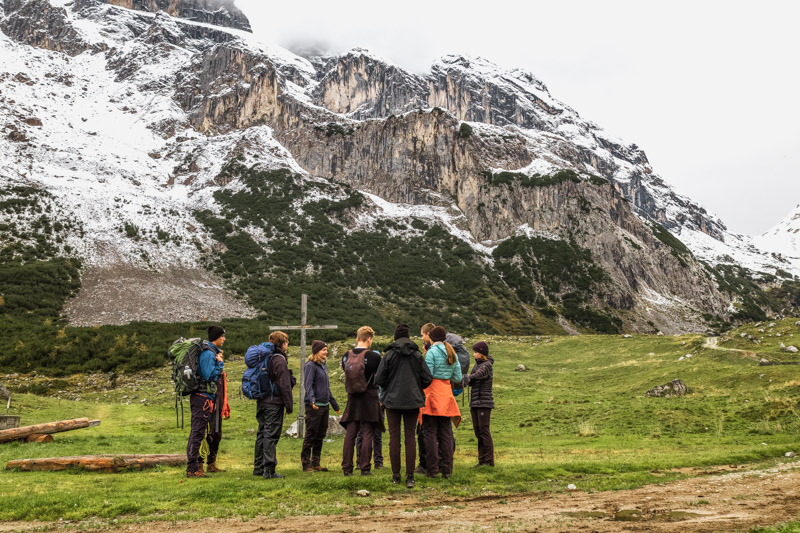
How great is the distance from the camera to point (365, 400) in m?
9.60

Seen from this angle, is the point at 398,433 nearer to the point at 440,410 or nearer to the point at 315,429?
the point at 440,410

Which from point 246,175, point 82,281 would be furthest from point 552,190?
point 82,281

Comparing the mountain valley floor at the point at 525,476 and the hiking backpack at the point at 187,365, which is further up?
the hiking backpack at the point at 187,365

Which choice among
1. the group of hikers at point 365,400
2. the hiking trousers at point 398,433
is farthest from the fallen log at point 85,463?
the hiking trousers at point 398,433

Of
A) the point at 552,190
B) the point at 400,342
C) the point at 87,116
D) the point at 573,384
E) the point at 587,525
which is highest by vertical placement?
the point at 87,116

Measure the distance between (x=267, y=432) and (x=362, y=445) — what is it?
184cm

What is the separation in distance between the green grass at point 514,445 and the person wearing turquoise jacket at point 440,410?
462mm

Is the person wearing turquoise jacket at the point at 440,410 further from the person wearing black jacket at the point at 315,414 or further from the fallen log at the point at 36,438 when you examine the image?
the fallen log at the point at 36,438

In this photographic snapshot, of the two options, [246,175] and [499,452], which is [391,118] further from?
[499,452]

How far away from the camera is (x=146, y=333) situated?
50.1 meters

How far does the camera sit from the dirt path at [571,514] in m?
5.46

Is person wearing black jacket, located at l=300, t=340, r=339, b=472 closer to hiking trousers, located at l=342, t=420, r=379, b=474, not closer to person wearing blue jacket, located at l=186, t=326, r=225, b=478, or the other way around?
hiking trousers, located at l=342, t=420, r=379, b=474

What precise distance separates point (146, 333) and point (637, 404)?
4706 centimetres

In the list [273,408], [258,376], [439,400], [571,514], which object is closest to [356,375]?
[439,400]
